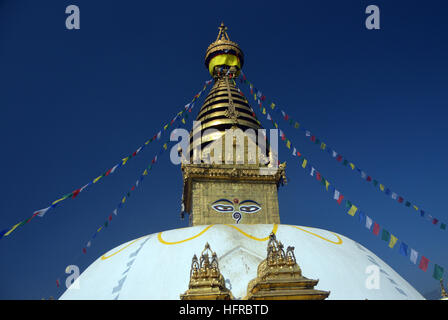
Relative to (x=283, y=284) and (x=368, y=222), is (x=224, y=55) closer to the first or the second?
(x=368, y=222)

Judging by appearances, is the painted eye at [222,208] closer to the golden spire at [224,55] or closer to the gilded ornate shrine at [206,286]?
the gilded ornate shrine at [206,286]

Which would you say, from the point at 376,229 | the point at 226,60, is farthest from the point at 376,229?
the point at 226,60

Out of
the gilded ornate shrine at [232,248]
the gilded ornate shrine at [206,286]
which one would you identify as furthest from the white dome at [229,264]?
the gilded ornate shrine at [206,286]

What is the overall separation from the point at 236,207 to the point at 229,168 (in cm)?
156

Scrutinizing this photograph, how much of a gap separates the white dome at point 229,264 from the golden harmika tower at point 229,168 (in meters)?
2.90

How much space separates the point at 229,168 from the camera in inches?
502

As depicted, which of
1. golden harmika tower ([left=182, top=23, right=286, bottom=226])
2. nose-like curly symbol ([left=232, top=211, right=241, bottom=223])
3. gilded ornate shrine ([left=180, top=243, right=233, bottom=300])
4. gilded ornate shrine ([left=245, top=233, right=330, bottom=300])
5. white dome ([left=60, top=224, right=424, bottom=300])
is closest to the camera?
gilded ornate shrine ([left=245, top=233, right=330, bottom=300])

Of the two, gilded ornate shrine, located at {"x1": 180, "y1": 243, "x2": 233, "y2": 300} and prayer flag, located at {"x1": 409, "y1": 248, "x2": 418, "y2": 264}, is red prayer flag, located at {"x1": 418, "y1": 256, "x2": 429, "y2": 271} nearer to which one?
prayer flag, located at {"x1": 409, "y1": 248, "x2": 418, "y2": 264}

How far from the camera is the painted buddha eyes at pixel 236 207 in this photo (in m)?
12.1

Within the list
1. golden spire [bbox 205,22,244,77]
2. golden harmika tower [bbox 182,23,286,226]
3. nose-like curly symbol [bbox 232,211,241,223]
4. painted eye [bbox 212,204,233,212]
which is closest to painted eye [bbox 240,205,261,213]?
golden harmika tower [bbox 182,23,286,226]

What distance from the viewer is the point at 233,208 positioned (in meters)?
12.2

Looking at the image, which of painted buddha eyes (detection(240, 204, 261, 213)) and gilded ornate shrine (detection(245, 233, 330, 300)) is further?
painted buddha eyes (detection(240, 204, 261, 213))

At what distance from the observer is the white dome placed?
703 cm

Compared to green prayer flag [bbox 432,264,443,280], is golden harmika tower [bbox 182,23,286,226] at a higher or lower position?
higher
